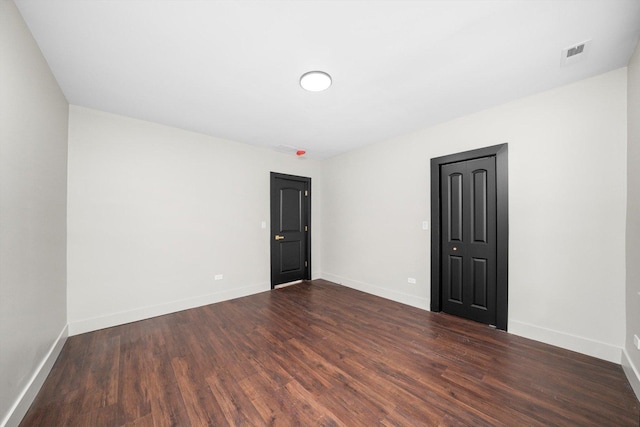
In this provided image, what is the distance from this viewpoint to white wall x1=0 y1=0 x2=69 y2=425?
1430mm

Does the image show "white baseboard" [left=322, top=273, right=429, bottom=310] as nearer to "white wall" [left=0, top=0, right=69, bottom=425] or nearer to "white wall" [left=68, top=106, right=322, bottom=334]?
"white wall" [left=68, top=106, right=322, bottom=334]

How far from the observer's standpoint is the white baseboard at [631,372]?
1734 mm

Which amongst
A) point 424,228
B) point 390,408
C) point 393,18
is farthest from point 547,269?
point 393,18

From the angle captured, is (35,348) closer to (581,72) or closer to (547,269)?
(547,269)

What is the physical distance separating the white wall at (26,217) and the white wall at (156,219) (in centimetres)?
41

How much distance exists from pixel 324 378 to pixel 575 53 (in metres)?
3.40

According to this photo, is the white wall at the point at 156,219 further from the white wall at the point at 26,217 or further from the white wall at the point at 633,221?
the white wall at the point at 633,221

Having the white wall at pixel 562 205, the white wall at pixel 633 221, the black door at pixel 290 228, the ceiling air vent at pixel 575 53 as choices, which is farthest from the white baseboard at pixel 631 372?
the black door at pixel 290 228

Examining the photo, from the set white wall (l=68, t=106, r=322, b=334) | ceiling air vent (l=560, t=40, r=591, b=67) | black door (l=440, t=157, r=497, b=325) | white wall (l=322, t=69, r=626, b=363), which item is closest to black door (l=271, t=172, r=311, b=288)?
white wall (l=68, t=106, r=322, b=334)

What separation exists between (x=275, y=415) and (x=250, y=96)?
2.88m

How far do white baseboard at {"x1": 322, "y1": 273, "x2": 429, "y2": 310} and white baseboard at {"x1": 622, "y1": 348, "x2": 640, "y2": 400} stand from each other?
5.79 ft

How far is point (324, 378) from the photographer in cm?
196

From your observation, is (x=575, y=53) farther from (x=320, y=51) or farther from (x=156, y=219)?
(x=156, y=219)

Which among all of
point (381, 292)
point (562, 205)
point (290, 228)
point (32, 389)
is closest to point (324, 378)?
point (32, 389)
